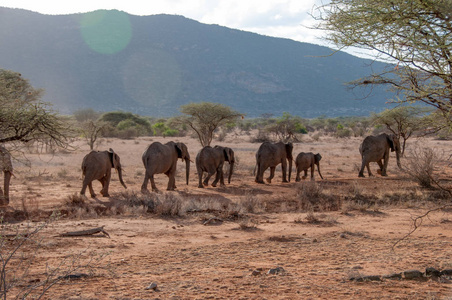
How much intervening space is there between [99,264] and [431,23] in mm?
5176

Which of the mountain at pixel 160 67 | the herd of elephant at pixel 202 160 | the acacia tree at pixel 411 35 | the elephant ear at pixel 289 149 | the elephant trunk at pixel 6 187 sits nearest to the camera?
the acacia tree at pixel 411 35

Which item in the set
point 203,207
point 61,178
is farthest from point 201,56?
point 203,207

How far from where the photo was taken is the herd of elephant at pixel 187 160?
11.9 metres

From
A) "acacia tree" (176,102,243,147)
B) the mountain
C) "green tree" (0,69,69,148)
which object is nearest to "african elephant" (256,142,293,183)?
"acacia tree" (176,102,243,147)

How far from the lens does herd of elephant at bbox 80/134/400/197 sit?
40.0 feet

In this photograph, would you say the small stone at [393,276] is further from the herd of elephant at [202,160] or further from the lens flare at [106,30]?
the lens flare at [106,30]

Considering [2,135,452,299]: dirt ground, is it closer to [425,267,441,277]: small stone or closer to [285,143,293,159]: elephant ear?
[425,267,441,277]: small stone

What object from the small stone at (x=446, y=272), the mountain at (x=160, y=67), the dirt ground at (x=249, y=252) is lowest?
the dirt ground at (x=249, y=252)

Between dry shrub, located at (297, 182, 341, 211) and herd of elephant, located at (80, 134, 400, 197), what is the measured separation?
3.95 meters

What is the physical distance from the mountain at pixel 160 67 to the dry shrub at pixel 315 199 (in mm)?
87716

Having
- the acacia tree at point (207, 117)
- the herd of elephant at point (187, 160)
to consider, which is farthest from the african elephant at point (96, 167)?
the acacia tree at point (207, 117)

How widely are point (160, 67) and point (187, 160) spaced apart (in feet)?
327

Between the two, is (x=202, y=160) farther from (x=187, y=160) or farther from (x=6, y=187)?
(x=6, y=187)

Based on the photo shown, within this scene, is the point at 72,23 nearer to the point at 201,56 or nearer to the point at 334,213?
the point at 201,56
